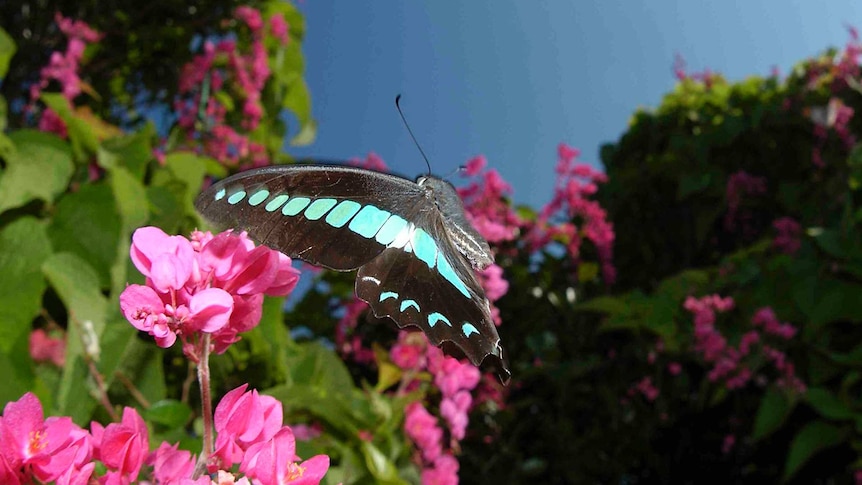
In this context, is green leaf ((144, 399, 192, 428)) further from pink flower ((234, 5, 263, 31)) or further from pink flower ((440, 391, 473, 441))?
pink flower ((234, 5, 263, 31))

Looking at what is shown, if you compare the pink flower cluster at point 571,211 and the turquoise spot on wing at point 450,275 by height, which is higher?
the pink flower cluster at point 571,211

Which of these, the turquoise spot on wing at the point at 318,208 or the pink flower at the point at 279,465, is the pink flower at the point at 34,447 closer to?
the pink flower at the point at 279,465

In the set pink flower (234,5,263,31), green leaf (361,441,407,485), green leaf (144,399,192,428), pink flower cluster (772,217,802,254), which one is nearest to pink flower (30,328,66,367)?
green leaf (144,399,192,428)

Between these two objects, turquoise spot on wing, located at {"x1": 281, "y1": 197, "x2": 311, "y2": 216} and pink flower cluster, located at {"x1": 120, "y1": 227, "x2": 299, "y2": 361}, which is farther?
turquoise spot on wing, located at {"x1": 281, "y1": 197, "x2": 311, "y2": 216}

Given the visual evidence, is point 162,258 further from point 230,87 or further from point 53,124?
point 230,87

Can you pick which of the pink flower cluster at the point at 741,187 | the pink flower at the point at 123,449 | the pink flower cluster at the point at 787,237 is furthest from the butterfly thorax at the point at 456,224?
the pink flower cluster at the point at 741,187

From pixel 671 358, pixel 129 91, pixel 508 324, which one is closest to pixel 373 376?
pixel 508 324
